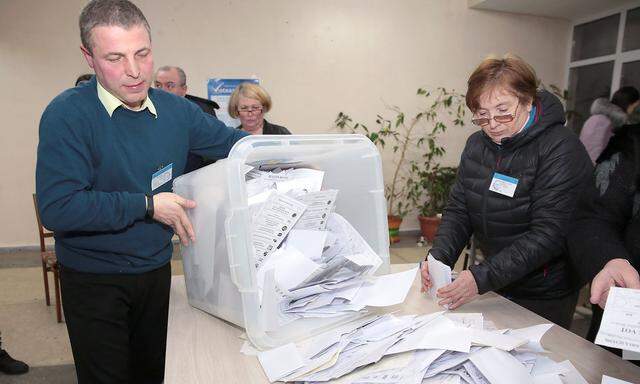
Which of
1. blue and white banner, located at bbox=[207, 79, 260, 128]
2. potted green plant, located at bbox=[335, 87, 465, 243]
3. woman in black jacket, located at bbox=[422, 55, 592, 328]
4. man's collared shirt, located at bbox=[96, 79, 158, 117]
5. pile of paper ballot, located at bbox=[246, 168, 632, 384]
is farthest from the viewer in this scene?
potted green plant, located at bbox=[335, 87, 465, 243]

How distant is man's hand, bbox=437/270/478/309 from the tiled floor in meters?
1.92

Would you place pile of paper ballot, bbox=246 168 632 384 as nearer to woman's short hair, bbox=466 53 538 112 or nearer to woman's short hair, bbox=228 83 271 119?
woman's short hair, bbox=466 53 538 112

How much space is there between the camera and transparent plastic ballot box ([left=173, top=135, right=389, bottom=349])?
805 mm

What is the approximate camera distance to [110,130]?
982 mm

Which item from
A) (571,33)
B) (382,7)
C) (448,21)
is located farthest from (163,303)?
(571,33)

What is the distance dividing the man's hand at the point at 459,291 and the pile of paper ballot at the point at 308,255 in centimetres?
12

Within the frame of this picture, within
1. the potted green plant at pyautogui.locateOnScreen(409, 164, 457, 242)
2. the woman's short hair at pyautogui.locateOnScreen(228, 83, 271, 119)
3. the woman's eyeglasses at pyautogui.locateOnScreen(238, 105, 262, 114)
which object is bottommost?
the potted green plant at pyautogui.locateOnScreen(409, 164, 457, 242)

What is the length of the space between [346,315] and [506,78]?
78cm

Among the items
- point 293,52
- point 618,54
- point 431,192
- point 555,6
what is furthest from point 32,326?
point 618,54

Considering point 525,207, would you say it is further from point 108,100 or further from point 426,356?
point 108,100

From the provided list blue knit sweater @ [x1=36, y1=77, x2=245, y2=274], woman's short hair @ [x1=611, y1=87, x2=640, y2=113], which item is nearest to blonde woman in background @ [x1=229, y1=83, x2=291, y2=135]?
blue knit sweater @ [x1=36, y1=77, x2=245, y2=274]

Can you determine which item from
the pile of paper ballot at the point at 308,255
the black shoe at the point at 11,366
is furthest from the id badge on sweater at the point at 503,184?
the black shoe at the point at 11,366

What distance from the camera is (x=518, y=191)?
1.18m

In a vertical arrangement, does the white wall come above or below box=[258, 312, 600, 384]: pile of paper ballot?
above
